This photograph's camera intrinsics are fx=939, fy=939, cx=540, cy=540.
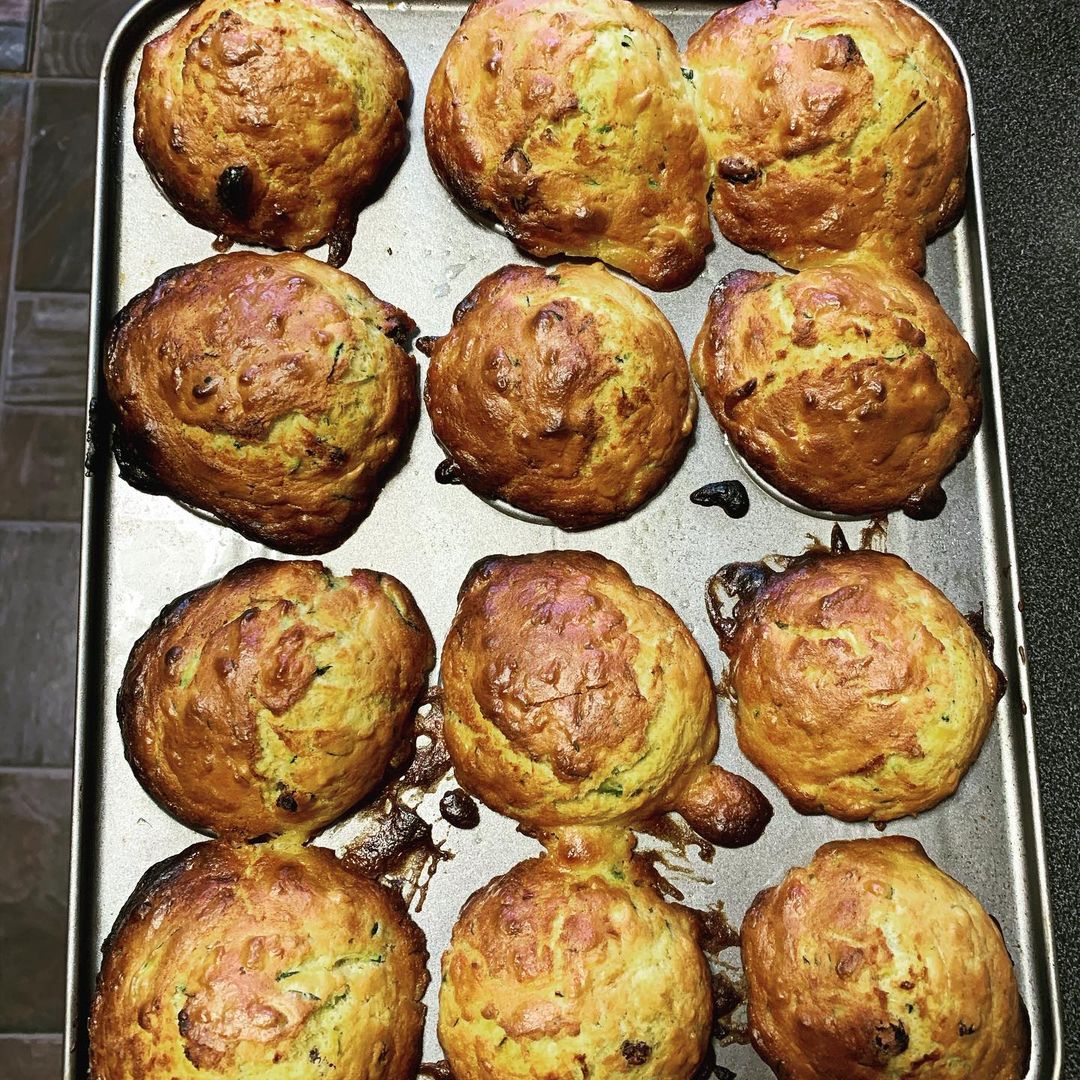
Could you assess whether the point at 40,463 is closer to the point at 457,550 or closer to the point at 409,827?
the point at 457,550

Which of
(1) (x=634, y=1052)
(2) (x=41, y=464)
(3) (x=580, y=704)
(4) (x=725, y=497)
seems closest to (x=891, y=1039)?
→ (1) (x=634, y=1052)

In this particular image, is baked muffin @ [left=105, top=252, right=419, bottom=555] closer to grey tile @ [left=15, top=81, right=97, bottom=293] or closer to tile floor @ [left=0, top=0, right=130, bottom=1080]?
tile floor @ [left=0, top=0, right=130, bottom=1080]

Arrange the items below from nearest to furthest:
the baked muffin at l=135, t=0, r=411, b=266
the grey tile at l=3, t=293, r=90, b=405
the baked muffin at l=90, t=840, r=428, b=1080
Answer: the baked muffin at l=90, t=840, r=428, b=1080 < the baked muffin at l=135, t=0, r=411, b=266 < the grey tile at l=3, t=293, r=90, b=405

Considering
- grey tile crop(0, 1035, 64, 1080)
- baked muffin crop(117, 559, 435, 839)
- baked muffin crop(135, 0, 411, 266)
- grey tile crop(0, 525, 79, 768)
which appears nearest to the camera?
baked muffin crop(117, 559, 435, 839)

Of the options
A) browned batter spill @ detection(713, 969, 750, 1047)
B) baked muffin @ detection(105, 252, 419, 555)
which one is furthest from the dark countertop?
baked muffin @ detection(105, 252, 419, 555)

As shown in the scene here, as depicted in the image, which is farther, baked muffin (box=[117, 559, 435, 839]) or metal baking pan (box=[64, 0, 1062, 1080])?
metal baking pan (box=[64, 0, 1062, 1080])

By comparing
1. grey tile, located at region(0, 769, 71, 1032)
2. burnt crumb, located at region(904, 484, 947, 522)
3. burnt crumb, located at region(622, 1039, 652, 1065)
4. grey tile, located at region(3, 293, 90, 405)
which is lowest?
grey tile, located at region(0, 769, 71, 1032)

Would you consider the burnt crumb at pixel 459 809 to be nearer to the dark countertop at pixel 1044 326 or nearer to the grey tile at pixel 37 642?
the grey tile at pixel 37 642

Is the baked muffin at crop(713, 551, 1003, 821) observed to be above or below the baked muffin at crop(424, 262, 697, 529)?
below
